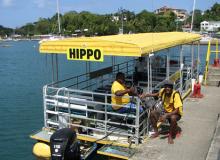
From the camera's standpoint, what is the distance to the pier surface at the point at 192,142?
691cm

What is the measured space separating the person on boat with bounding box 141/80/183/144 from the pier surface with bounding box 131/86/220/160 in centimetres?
26

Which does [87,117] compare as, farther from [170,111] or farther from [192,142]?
[192,142]

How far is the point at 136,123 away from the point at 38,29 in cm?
17833

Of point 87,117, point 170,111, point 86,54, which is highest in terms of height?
point 86,54

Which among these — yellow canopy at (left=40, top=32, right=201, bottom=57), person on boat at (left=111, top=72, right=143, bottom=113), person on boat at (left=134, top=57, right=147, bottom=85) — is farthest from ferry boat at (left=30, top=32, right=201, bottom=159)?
person on boat at (left=134, top=57, right=147, bottom=85)

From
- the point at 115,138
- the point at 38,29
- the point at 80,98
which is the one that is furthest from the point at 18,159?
the point at 38,29

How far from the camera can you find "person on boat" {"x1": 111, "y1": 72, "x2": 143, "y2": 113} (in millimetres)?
7855

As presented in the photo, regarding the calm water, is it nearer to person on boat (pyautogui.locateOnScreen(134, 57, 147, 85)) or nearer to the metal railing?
the metal railing

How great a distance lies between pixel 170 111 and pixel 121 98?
123cm

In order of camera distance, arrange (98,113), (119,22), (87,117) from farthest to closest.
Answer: (119,22) → (98,113) → (87,117)

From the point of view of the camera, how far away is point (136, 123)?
24.7 feet

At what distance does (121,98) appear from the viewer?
8.09m

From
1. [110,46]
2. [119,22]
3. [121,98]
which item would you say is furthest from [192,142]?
[119,22]

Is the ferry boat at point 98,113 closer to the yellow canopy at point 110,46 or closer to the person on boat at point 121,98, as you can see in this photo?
the yellow canopy at point 110,46
